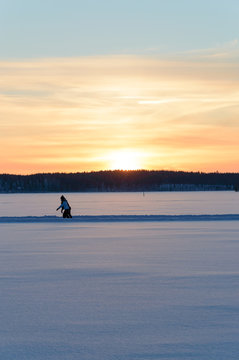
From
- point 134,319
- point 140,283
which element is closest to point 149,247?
point 140,283

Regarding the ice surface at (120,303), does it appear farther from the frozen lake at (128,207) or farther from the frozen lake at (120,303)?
the frozen lake at (128,207)

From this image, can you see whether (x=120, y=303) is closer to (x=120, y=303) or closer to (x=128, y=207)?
(x=120, y=303)

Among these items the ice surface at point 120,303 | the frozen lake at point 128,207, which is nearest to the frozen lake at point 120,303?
the ice surface at point 120,303

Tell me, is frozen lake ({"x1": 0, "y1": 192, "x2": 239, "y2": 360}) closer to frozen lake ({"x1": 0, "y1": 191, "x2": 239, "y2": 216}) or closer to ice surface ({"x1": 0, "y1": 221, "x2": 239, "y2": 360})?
ice surface ({"x1": 0, "y1": 221, "x2": 239, "y2": 360})

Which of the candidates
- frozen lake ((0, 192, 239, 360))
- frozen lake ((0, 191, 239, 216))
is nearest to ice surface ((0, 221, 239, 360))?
frozen lake ((0, 192, 239, 360))

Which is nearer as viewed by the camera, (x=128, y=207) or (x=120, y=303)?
(x=120, y=303)

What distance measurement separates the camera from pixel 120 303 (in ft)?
27.6

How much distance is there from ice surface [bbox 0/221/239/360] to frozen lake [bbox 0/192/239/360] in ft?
0.04

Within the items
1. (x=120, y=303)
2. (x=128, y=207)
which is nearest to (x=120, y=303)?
(x=120, y=303)

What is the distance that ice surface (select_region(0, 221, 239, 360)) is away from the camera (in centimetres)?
613

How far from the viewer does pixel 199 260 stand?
1334 centimetres

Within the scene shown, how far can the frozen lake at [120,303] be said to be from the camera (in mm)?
6133

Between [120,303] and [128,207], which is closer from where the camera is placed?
[120,303]

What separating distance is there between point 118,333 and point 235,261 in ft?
22.5
